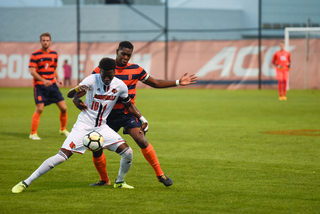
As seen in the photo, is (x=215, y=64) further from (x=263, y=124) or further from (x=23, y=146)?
(x=23, y=146)

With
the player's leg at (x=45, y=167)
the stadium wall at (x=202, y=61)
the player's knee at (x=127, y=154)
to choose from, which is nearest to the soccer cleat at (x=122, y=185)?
the player's knee at (x=127, y=154)

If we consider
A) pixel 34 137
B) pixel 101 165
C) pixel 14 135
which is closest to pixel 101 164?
pixel 101 165

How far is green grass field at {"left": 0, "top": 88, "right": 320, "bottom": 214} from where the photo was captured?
4.84 m

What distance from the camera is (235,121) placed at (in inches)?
507

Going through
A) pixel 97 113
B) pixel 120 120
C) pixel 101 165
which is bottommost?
pixel 101 165

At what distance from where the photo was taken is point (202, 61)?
96.2 feet

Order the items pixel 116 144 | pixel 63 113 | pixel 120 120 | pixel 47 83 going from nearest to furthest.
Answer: pixel 116 144 → pixel 120 120 → pixel 47 83 → pixel 63 113

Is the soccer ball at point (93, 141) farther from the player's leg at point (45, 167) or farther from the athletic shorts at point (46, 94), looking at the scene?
the athletic shorts at point (46, 94)

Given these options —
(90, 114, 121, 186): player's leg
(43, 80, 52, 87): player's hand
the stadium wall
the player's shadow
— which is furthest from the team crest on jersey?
the stadium wall

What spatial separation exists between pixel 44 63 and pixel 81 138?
5.29 meters

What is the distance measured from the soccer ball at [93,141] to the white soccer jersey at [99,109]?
92 millimetres

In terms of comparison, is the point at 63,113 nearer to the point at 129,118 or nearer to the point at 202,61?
the point at 129,118

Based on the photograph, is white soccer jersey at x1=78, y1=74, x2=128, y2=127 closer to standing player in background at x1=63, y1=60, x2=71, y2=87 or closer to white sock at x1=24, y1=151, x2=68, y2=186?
white sock at x1=24, y1=151, x2=68, y2=186

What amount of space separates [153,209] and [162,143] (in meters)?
4.62
